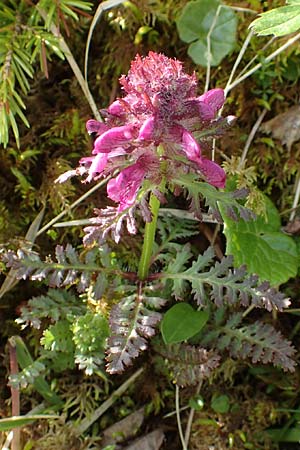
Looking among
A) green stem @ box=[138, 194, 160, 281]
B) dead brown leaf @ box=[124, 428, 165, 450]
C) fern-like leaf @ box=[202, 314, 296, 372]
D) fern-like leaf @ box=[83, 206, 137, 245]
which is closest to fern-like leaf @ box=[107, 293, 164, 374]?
green stem @ box=[138, 194, 160, 281]

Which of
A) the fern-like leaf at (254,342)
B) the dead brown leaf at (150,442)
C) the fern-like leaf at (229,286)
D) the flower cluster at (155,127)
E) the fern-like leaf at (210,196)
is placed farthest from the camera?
the dead brown leaf at (150,442)

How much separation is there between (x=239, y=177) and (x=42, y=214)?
0.83 metres

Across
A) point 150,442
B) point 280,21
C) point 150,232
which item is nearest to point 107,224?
point 150,232

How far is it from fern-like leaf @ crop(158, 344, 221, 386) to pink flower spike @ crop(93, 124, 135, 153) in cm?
89

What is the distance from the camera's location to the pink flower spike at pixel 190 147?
1703 millimetres

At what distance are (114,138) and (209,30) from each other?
38.1 inches

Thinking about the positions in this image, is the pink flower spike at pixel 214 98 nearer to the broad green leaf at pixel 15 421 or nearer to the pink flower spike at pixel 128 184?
the pink flower spike at pixel 128 184

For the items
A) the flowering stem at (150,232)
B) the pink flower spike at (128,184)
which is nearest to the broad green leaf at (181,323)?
the flowering stem at (150,232)

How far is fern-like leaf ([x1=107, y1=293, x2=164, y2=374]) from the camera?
200cm

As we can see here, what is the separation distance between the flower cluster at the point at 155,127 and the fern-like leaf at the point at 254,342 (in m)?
0.71

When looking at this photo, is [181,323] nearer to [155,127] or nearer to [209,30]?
[155,127]

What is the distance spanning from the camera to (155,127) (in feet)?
5.84

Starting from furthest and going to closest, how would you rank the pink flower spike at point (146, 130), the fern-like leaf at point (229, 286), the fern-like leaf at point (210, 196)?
1. the fern-like leaf at point (229, 286)
2. the fern-like leaf at point (210, 196)
3. the pink flower spike at point (146, 130)

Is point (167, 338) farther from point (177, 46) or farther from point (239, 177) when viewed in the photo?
point (177, 46)
